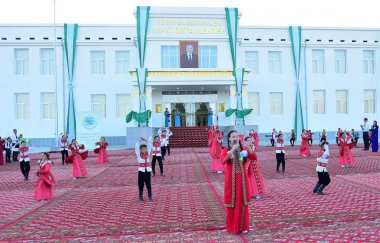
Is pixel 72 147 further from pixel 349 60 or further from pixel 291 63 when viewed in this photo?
pixel 349 60

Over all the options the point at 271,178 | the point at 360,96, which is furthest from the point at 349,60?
the point at 271,178

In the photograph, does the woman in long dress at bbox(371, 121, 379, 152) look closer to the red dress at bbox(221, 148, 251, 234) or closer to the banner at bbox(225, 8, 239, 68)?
the banner at bbox(225, 8, 239, 68)

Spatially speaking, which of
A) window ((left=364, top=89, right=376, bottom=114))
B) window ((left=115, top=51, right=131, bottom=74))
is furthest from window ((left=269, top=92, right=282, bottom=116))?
window ((left=115, top=51, right=131, bottom=74))

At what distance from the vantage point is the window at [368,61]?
3138cm

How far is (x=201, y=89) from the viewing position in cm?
2903

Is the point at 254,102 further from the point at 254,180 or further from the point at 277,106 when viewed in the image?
the point at 254,180

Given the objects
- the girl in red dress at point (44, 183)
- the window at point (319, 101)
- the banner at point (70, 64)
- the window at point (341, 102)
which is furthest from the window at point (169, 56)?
the girl in red dress at point (44, 183)

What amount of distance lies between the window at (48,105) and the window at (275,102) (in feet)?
54.6

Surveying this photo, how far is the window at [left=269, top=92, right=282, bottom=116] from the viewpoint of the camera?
30.1 meters

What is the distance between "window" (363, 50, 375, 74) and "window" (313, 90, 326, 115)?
421cm

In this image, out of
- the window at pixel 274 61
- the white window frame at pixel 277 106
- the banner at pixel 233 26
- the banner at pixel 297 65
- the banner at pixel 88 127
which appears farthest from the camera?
the window at pixel 274 61

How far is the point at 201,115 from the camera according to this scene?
2927 cm

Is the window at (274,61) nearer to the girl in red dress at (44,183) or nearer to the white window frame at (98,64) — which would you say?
the white window frame at (98,64)

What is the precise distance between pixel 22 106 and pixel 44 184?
21.8 meters
